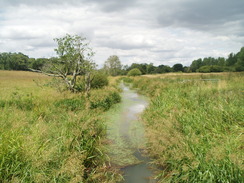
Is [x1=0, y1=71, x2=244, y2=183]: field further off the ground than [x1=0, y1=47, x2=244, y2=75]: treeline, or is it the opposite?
[x1=0, y1=47, x2=244, y2=75]: treeline

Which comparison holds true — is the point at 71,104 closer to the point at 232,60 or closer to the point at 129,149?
the point at 129,149

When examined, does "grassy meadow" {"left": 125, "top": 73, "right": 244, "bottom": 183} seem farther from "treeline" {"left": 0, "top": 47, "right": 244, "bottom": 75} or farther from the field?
"treeline" {"left": 0, "top": 47, "right": 244, "bottom": 75}

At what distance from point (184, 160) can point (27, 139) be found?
329 cm

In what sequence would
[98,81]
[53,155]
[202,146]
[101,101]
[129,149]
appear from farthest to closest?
1. [98,81]
2. [101,101]
3. [129,149]
4. [202,146]
5. [53,155]

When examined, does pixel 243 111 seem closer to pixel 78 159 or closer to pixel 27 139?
pixel 78 159

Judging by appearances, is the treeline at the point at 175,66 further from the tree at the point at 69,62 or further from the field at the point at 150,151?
the field at the point at 150,151

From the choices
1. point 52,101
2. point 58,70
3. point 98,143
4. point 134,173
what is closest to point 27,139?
point 98,143

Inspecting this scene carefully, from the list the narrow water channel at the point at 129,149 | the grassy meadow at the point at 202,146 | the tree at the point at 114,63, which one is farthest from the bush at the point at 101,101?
the tree at the point at 114,63

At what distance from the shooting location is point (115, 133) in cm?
684

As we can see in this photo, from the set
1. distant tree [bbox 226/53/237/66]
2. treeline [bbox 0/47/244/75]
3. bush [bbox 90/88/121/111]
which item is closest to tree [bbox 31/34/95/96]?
bush [bbox 90/88/121/111]

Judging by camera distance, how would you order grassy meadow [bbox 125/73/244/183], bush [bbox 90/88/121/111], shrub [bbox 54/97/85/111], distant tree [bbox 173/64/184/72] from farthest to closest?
distant tree [bbox 173/64/184/72] < bush [bbox 90/88/121/111] < shrub [bbox 54/97/85/111] < grassy meadow [bbox 125/73/244/183]

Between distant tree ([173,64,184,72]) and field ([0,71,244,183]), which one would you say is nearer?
field ([0,71,244,183])

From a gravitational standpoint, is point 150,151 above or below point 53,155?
below

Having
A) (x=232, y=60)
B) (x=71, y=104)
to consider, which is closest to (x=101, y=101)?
(x=71, y=104)
